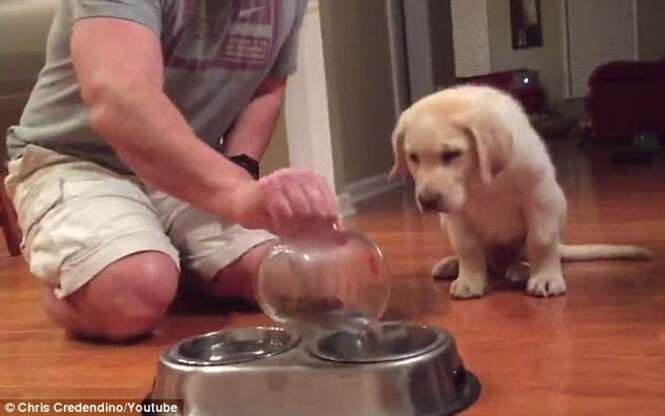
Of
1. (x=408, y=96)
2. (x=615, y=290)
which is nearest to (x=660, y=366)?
(x=615, y=290)

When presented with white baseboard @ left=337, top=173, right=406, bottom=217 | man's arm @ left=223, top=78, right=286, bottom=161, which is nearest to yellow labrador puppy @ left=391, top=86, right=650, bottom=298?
man's arm @ left=223, top=78, right=286, bottom=161

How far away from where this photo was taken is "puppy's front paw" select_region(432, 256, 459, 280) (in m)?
1.62

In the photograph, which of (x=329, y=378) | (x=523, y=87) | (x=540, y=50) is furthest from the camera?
(x=540, y=50)

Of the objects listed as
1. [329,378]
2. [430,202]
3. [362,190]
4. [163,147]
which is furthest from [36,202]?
[362,190]

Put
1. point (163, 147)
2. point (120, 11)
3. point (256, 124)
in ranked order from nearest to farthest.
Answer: point (163, 147), point (120, 11), point (256, 124)

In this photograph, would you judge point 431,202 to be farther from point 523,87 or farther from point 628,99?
point 523,87

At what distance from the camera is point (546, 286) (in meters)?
1.42

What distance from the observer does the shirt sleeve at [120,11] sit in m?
1.21

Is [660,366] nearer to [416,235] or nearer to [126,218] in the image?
[126,218]

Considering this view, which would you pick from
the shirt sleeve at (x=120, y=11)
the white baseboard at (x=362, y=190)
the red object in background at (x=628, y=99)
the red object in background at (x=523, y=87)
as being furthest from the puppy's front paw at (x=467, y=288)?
the red object in background at (x=523, y=87)

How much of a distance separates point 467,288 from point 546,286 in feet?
0.37

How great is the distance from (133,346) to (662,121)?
245cm

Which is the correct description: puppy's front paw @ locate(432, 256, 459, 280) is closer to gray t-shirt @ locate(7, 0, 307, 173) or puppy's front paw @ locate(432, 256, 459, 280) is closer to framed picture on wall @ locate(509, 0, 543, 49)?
gray t-shirt @ locate(7, 0, 307, 173)

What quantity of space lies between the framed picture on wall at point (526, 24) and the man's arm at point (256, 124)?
3.49m
